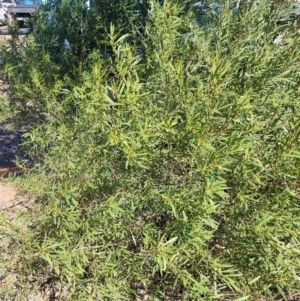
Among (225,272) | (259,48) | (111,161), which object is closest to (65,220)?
(111,161)

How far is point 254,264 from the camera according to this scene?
1.64 meters

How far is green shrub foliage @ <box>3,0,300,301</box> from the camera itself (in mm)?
1402

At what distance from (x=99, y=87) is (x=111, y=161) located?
403 millimetres

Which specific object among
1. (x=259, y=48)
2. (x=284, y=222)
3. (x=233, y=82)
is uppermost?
(x=259, y=48)

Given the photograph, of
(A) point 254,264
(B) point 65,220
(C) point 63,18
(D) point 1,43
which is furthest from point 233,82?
(D) point 1,43

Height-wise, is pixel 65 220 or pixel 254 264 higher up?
pixel 65 220

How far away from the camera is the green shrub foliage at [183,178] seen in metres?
1.40

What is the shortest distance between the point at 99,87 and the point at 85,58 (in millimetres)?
2215

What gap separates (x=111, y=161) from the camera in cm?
168

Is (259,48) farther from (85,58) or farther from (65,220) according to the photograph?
(85,58)

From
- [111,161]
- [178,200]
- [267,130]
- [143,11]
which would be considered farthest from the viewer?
[143,11]

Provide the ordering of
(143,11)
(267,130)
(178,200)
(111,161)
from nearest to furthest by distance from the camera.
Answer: (178,200) → (267,130) → (111,161) → (143,11)

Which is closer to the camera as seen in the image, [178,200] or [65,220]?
[178,200]

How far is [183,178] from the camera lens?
158 centimetres
